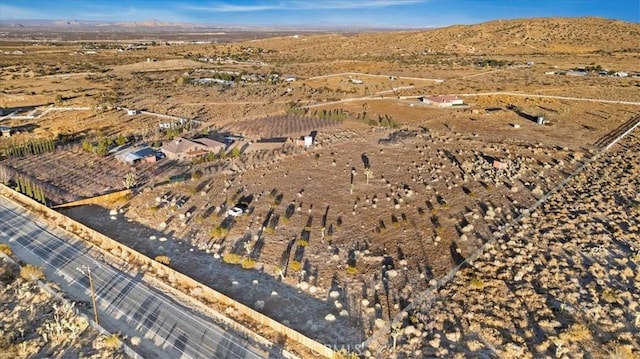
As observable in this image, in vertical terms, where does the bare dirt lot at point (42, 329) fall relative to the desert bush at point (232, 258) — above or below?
below

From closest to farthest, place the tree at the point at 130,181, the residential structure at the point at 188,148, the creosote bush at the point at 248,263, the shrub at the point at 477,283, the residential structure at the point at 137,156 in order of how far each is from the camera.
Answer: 1. the shrub at the point at 477,283
2. the creosote bush at the point at 248,263
3. the tree at the point at 130,181
4. the residential structure at the point at 137,156
5. the residential structure at the point at 188,148

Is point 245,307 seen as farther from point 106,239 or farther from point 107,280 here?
point 106,239

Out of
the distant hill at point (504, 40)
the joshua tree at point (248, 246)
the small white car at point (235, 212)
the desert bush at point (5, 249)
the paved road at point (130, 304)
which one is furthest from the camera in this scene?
the distant hill at point (504, 40)

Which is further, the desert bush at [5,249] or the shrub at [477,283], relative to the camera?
the desert bush at [5,249]

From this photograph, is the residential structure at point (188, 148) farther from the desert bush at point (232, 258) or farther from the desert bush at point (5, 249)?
the desert bush at point (232, 258)

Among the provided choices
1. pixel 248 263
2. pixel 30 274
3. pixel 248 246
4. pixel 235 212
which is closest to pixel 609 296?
pixel 248 263

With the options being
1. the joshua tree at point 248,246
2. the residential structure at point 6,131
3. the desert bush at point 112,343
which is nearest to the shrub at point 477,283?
the joshua tree at point 248,246

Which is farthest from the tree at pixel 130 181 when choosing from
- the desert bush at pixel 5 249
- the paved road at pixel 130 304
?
the desert bush at pixel 5 249

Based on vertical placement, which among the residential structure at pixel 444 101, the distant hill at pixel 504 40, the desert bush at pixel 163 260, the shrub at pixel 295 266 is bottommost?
the desert bush at pixel 163 260

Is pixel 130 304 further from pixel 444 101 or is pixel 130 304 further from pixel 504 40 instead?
pixel 504 40
